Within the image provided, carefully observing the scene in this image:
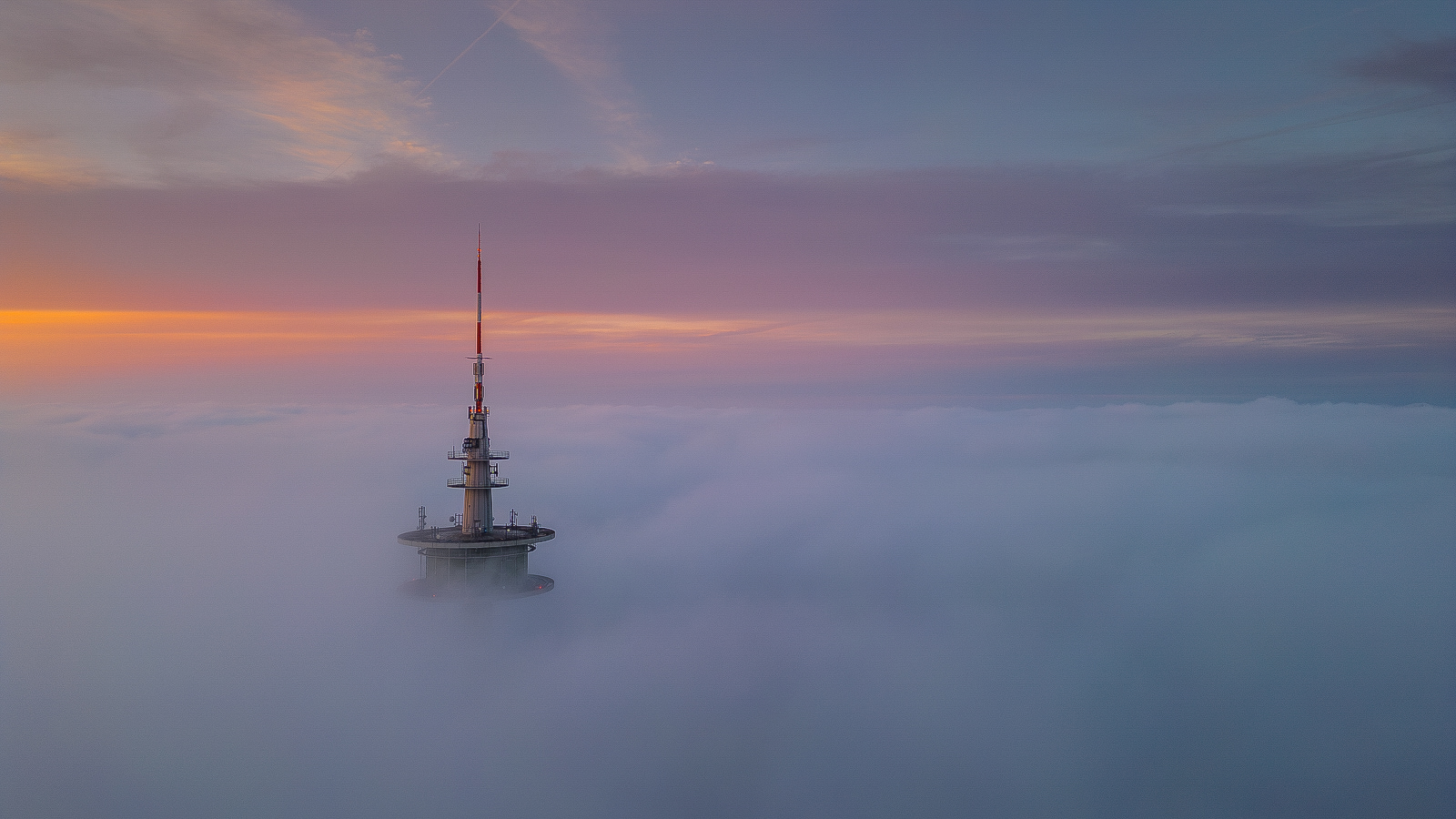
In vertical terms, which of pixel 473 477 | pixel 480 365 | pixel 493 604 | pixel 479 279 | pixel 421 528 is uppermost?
pixel 479 279

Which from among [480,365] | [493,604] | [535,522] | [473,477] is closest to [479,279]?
[480,365]

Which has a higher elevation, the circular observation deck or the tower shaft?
the tower shaft

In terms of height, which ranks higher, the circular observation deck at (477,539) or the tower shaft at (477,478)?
the tower shaft at (477,478)

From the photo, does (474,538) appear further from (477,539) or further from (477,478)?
(477,478)

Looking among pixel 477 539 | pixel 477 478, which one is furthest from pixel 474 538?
pixel 477 478

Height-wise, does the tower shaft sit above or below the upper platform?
above

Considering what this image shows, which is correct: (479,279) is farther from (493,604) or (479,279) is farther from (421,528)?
(493,604)
